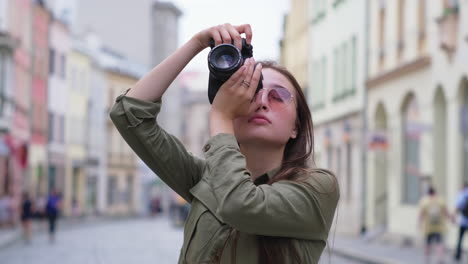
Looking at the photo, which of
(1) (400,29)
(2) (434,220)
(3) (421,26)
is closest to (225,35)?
(2) (434,220)

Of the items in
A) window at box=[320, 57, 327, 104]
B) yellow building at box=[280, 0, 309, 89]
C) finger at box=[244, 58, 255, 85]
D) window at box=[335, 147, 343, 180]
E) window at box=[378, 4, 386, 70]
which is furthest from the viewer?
yellow building at box=[280, 0, 309, 89]

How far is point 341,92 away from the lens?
42312 millimetres

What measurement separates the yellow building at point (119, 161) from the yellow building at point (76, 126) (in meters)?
5.96

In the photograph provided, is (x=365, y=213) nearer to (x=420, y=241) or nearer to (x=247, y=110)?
(x=420, y=241)

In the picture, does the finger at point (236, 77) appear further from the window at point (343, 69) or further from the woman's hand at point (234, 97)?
the window at point (343, 69)

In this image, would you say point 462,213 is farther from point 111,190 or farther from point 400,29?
point 111,190

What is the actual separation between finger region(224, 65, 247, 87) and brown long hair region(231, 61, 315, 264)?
1.24ft

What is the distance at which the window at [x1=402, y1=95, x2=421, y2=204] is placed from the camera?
99.8 ft

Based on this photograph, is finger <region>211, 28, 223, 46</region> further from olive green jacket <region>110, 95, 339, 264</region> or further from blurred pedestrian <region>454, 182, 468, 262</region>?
blurred pedestrian <region>454, 182, 468, 262</region>

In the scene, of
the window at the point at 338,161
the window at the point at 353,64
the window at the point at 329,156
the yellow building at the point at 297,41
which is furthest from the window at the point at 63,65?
→ the window at the point at 353,64

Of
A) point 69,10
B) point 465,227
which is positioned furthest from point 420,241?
point 69,10

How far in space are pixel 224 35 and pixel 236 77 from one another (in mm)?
149

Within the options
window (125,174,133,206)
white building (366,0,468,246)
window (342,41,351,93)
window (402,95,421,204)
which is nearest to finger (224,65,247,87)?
white building (366,0,468,246)

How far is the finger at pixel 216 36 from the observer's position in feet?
10.5
